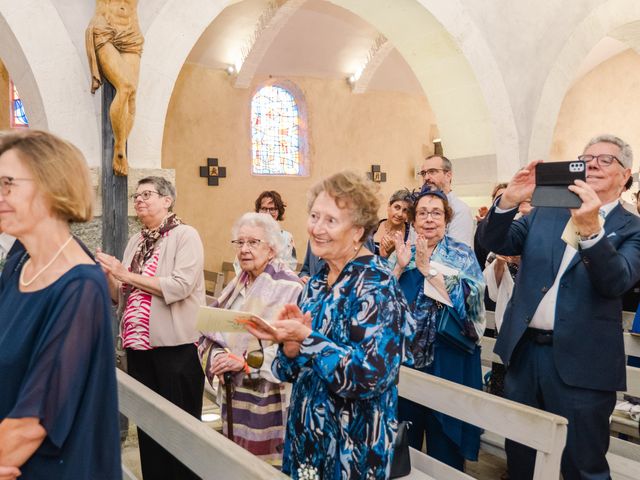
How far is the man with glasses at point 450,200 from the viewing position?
3.96 metres

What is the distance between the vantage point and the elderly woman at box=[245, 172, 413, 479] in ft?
5.94

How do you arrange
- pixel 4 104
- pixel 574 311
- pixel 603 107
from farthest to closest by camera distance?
pixel 603 107, pixel 4 104, pixel 574 311

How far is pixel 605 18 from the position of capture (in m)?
6.65

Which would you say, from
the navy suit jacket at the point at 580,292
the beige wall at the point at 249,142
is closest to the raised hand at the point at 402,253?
the navy suit jacket at the point at 580,292

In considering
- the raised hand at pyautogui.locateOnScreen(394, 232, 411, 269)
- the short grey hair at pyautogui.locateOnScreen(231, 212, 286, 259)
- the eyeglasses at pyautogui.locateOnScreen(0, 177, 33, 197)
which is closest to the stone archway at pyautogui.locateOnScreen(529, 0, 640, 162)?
the raised hand at pyautogui.locateOnScreen(394, 232, 411, 269)

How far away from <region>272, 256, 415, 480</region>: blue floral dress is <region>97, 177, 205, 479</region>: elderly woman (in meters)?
1.33

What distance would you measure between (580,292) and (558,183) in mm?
489

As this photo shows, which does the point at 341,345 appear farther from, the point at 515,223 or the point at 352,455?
the point at 515,223

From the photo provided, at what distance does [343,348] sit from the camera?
183cm

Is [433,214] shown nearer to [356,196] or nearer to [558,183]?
[558,183]

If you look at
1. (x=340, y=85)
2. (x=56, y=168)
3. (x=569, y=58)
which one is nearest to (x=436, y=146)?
(x=340, y=85)

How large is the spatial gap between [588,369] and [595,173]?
0.81 m

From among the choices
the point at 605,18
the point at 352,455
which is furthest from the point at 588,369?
the point at 605,18

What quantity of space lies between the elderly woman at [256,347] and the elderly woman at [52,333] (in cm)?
125
